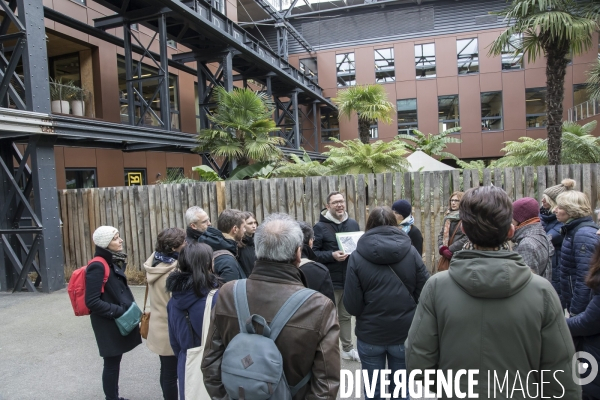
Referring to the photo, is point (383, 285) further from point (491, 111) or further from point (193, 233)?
point (491, 111)

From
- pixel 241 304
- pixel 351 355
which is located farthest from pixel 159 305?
pixel 351 355

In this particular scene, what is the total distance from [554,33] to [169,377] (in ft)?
39.2


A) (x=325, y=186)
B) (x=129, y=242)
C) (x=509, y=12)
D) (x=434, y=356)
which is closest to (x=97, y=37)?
(x=129, y=242)

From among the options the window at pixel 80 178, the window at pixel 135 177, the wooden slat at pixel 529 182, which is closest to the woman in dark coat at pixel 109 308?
the wooden slat at pixel 529 182

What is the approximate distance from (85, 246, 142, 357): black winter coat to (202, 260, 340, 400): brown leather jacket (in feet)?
6.14

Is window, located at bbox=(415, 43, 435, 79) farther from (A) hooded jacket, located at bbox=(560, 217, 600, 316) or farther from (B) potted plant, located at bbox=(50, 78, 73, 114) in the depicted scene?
(A) hooded jacket, located at bbox=(560, 217, 600, 316)

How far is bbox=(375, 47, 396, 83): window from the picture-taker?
26.8 metres

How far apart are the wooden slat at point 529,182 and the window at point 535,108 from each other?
21035 millimetres

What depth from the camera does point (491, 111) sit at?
26.1 metres

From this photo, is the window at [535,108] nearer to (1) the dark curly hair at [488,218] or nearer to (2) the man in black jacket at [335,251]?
(2) the man in black jacket at [335,251]

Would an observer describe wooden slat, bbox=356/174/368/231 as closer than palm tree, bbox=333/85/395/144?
Yes

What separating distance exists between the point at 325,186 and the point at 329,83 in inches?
845

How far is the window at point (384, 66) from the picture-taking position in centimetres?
2684

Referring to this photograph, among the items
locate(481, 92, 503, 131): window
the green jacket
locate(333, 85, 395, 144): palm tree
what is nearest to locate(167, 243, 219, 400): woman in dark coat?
the green jacket
